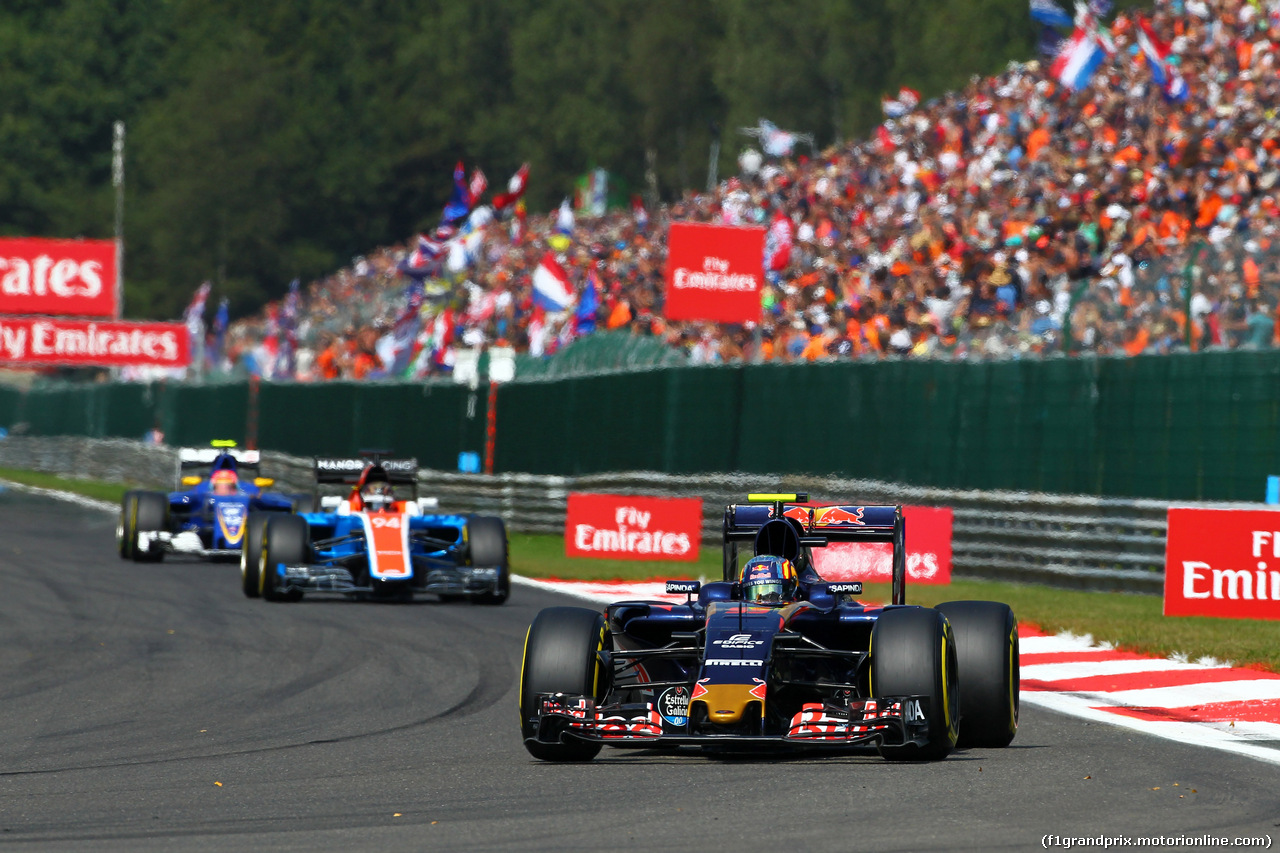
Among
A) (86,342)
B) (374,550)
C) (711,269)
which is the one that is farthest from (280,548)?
(86,342)

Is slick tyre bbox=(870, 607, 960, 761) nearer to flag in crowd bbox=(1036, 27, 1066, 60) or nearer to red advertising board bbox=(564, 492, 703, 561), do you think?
red advertising board bbox=(564, 492, 703, 561)

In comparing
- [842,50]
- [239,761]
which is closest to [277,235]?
[842,50]

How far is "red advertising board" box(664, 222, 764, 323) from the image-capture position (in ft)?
88.4

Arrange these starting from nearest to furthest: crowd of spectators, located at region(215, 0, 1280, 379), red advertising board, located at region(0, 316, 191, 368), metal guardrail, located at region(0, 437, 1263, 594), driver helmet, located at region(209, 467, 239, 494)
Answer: metal guardrail, located at region(0, 437, 1263, 594) → crowd of spectators, located at region(215, 0, 1280, 379) → driver helmet, located at region(209, 467, 239, 494) → red advertising board, located at region(0, 316, 191, 368)

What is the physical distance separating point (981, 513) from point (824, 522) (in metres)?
11.1

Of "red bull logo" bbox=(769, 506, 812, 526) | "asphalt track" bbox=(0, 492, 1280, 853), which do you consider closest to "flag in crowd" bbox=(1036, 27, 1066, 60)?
"asphalt track" bbox=(0, 492, 1280, 853)

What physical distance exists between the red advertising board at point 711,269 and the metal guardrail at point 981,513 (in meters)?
2.43

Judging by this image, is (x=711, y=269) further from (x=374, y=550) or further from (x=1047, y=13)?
(x=1047, y=13)

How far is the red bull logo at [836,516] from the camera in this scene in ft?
31.1

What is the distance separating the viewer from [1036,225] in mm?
26125

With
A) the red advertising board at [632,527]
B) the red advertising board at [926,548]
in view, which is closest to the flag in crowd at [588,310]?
the red advertising board at [632,527]

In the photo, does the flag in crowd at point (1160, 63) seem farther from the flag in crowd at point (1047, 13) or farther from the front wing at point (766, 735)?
the front wing at point (766, 735)

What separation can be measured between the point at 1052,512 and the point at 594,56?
7708cm

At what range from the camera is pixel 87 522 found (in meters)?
30.5
